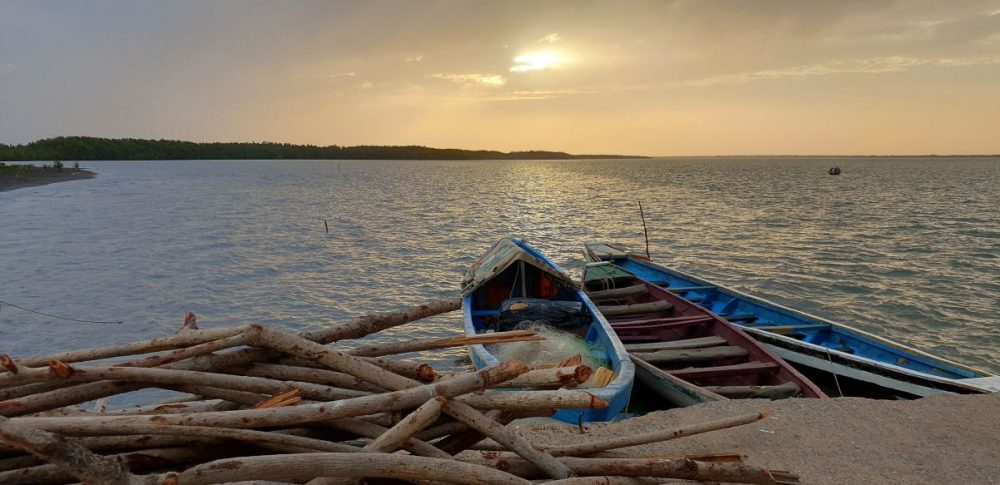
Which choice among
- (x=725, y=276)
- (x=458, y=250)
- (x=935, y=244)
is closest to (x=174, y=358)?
(x=725, y=276)

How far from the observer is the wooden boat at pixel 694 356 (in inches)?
301

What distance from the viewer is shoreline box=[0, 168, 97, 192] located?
2251 inches

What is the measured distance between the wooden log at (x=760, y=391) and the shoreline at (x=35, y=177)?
6789cm

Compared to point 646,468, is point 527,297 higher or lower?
lower

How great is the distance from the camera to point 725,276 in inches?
797

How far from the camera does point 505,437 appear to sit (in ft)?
9.71

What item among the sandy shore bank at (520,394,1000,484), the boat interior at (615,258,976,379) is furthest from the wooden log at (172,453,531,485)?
the boat interior at (615,258,976,379)

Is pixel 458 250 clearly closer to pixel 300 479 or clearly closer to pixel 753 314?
pixel 753 314

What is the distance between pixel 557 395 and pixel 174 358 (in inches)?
82.4

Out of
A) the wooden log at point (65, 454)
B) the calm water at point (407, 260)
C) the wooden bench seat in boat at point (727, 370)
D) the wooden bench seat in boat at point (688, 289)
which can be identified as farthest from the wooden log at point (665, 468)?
the wooden bench seat in boat at point (688, 289)

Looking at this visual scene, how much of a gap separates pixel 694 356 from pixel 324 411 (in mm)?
7480

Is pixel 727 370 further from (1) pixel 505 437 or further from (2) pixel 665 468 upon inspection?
(1) pixel 505 437

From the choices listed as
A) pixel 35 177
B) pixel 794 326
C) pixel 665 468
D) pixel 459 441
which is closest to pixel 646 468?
pixel 665 468

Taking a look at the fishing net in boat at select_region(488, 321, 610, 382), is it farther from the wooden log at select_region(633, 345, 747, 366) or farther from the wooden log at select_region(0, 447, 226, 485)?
the wooden log at select_region(0, 447, 226, 485)
